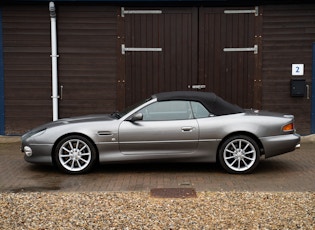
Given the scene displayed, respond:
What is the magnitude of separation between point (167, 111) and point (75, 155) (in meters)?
1.63

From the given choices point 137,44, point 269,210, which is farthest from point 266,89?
point 269,210

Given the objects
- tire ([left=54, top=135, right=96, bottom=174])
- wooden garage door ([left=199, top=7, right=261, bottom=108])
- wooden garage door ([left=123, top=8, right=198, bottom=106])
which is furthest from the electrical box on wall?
tire ([left=54, top=135, right=96, bottom=174])

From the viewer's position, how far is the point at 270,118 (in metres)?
8.10

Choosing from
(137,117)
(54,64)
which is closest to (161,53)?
(54,64)

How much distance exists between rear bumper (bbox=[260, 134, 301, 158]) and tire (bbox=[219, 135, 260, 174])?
6.3 inches

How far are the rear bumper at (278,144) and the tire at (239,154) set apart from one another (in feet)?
0.53

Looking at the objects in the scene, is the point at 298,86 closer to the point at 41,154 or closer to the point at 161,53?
the point at 161,53

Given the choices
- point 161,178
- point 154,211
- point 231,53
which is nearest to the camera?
point 154,211

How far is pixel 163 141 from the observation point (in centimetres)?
794

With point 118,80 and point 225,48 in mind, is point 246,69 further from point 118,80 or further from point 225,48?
point 118,80

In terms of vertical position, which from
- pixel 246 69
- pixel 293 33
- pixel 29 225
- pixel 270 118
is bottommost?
pixel 29 225

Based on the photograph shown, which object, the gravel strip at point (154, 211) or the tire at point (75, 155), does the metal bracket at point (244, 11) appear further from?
the gravel strip at point (154, 211)

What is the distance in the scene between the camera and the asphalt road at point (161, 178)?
7.18 meters

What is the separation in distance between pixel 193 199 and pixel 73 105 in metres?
6.17
